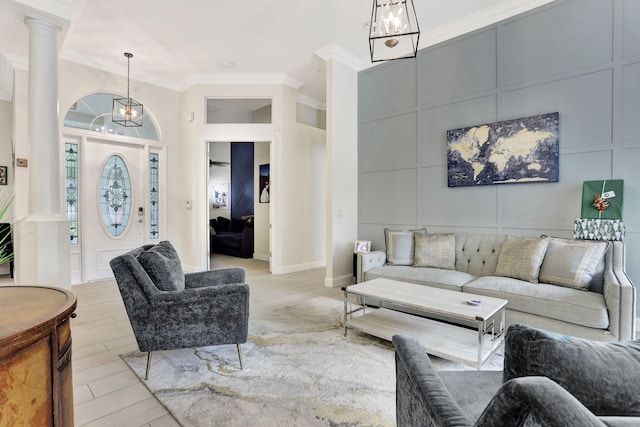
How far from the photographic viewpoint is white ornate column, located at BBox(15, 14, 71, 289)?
2943 millimetres

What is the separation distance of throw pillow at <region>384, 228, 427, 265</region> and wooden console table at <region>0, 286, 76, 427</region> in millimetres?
3237

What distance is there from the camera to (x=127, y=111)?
187 inches

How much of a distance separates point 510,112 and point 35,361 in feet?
14.0

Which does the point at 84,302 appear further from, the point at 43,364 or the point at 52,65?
the point at 43,364

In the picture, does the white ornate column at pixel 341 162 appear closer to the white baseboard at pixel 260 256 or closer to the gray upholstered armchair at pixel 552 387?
the white baseboard at pixel 260 256

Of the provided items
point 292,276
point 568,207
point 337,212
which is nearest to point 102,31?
point 337,212

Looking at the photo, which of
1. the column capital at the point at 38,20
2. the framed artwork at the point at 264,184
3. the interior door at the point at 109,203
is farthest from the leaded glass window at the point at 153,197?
the column capital at the point at 38,20

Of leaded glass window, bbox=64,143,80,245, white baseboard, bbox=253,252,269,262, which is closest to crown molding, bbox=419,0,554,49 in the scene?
white baseboard, bbox=253,252,269,262

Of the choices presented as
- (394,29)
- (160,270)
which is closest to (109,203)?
(160,270)

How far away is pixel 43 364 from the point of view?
97 cm

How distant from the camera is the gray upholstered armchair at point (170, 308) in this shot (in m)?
2.05

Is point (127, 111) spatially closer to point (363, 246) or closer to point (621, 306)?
point (363, 246)

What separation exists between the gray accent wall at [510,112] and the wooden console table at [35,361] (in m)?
3.88

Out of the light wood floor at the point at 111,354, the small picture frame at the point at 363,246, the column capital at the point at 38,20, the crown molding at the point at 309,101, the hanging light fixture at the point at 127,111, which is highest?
the crown molding at the point at 309,101
